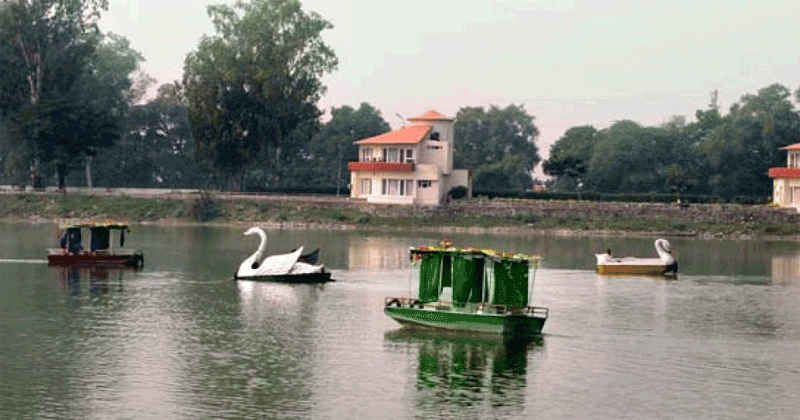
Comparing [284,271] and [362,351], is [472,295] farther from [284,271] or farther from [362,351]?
[284,271]

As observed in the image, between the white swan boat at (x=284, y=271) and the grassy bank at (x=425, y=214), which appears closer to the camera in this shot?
the white swan boat at (x=284, y=271)

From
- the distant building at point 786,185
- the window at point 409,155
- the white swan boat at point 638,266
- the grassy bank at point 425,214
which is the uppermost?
the window at point 409,155

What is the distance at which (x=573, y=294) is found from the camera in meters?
77.3

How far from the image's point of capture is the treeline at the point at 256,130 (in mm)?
142125

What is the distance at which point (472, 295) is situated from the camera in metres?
58.8

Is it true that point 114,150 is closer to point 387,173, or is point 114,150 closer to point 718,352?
point 387,173

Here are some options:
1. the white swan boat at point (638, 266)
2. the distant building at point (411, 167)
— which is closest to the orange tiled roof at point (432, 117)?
the distant building at point (411, 167)

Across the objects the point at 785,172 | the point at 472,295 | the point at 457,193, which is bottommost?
the point at 472,295

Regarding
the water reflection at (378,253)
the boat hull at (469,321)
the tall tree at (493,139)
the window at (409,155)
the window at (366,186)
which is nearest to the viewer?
the boat hull at (469,321)

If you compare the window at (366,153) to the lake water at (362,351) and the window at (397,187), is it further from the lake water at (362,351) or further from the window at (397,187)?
the lake water at (362,351)

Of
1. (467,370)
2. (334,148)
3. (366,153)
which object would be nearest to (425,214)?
(366,153)

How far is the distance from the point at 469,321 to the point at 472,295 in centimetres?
166

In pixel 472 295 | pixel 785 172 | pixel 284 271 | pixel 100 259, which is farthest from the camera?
pixel 785 172

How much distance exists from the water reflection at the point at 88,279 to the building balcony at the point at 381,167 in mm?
62504
